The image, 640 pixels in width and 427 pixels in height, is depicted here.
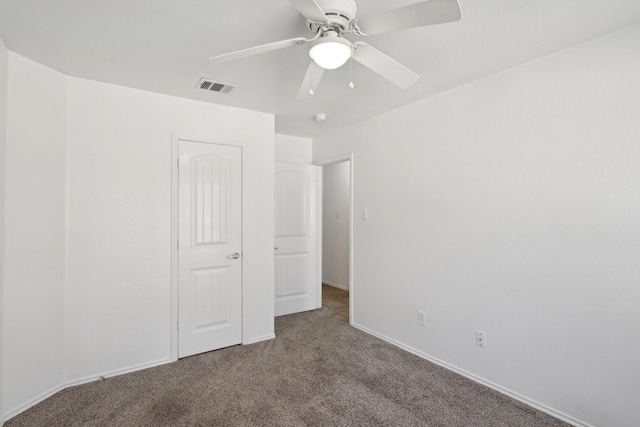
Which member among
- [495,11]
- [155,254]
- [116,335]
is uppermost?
[495,11]

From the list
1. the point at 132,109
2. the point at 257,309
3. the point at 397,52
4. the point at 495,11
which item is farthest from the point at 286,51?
the point at 257,309

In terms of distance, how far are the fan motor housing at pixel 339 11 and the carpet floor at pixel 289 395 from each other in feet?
7.42

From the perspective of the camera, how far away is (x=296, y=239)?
4289mm

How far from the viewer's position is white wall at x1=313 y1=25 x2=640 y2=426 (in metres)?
1.86

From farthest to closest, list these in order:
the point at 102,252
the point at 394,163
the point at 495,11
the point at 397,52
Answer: the point at 394,163, the point at 102,252, the point at 397,52, the point at 495,11

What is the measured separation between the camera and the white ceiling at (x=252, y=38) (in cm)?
166

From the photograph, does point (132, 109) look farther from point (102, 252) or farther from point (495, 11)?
point (495, 11)

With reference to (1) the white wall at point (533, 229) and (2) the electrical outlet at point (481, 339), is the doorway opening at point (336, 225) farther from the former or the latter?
(2) the electrical outlet at point (481, 339)

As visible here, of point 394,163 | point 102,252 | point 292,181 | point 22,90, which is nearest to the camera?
point 22,90

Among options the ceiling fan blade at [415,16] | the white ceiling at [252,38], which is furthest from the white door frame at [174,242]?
the ceiling fan blade at [415,16]

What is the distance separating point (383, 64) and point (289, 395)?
2268 mm

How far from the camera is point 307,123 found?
3.72m

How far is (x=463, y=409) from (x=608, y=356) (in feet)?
3.01

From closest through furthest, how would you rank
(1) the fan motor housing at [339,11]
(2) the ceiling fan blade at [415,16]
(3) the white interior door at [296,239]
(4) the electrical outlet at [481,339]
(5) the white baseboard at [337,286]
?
(2) the ceiling fan blade at [415,16] → (1) the fan motor housing at [339,11] → (4) the electrical outlet at [481,339] → (3) the white interior door at [296,239] → (5) the white baseboard at [337,286]
